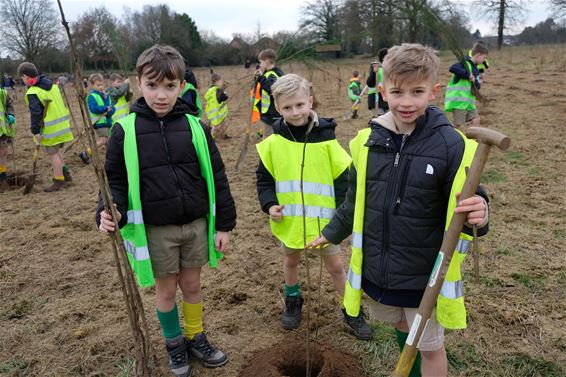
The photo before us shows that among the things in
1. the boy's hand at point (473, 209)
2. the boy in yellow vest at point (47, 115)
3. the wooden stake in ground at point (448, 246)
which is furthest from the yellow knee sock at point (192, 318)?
the boy in yellow vest at point (47, 115)

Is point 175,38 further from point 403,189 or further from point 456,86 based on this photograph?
point 403,189

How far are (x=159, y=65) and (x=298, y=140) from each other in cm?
91

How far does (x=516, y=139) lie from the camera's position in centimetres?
774

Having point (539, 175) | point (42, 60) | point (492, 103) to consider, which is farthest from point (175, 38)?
point (539, 175)

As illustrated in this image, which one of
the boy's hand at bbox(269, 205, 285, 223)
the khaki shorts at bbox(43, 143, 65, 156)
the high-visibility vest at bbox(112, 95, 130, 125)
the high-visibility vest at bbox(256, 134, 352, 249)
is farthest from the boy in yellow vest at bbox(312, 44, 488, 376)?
the high-visibility vest at bbox(112, 95, 130, 125)

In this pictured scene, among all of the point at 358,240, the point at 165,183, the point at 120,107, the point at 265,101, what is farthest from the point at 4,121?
the point at 358,240

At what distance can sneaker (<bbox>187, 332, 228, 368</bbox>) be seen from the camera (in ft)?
8.43

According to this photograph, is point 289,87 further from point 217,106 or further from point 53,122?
point 217,106

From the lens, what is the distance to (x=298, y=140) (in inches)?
102

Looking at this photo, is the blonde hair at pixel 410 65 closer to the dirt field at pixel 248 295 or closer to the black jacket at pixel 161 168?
the black jacket at pixel 161 168

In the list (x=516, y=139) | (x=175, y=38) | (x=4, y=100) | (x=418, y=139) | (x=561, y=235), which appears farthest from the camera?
(x=175, y=38)

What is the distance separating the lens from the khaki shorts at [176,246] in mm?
2256

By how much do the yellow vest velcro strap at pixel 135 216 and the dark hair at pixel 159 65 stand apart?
0.67 metres

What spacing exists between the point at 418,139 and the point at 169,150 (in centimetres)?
122
